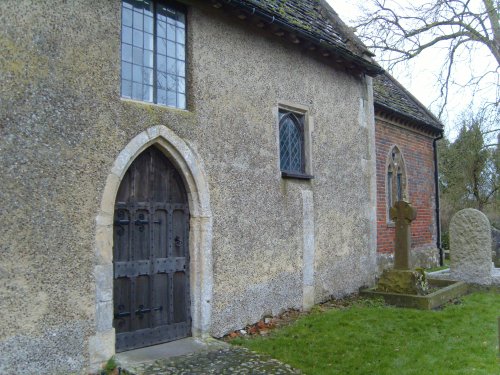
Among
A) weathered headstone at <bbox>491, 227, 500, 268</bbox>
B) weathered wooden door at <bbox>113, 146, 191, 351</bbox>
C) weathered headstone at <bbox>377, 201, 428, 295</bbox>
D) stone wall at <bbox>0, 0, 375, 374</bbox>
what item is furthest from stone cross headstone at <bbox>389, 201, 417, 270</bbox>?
weathered headstone at <bbox>491, 227, 500, 268</bbox>

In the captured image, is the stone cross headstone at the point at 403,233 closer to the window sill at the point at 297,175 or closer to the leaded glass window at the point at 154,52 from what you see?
the window sill at the point at 297,175

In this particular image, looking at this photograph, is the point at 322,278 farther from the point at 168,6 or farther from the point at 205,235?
the point at 168,6

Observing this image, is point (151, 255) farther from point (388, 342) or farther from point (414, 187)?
point (414, 187)

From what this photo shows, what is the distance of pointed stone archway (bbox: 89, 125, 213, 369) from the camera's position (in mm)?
4961

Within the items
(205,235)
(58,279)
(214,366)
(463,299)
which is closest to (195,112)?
(205,235)

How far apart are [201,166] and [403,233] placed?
4937mm

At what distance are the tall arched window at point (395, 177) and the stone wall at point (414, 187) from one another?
0.23 m

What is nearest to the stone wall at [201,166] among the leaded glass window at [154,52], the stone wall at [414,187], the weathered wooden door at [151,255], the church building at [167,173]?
the church building at [167,173]

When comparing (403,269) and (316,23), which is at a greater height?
(316,23)

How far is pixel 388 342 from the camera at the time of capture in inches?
248

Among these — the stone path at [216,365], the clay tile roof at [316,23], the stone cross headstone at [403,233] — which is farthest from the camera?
the stone cross headstone at [403,233]

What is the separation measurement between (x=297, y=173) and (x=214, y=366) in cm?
390

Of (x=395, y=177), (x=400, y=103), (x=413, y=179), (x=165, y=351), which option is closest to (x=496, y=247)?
(x=413, y=179)

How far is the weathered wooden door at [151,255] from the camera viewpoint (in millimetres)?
5410
